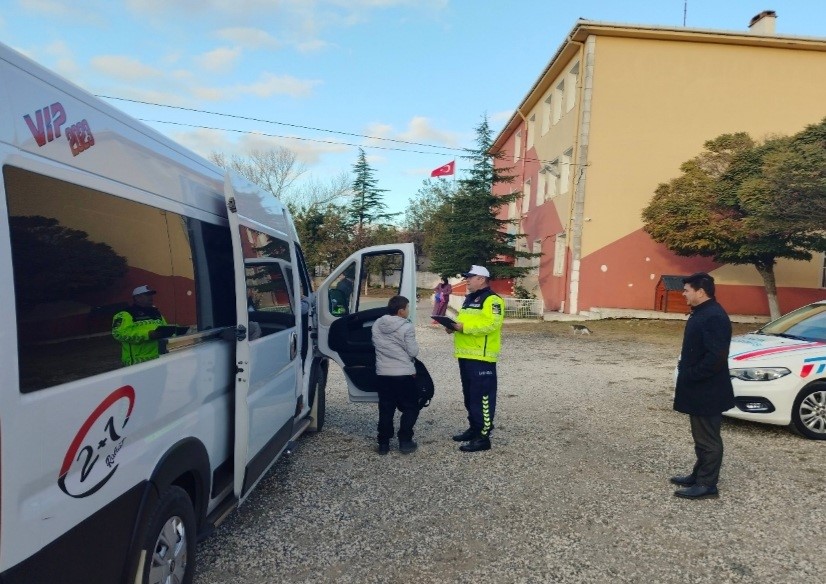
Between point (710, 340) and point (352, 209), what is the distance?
48.6 m

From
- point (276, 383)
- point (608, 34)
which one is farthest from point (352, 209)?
point (276, 383)

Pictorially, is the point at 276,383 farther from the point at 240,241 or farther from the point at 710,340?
the point at 710,340

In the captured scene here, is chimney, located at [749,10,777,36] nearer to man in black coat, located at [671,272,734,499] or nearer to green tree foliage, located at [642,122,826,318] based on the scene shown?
green tree foliage, located at [642,122,826,318]

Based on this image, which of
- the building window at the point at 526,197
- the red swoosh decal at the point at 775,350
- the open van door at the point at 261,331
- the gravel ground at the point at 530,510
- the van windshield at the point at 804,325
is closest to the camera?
the open van door at the point at 261,331

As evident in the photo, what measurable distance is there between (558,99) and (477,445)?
72.2 feet

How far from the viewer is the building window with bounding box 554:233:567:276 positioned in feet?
72.9

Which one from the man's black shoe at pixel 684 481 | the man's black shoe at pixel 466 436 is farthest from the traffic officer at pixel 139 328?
the man's black shoe at pixel 684 481

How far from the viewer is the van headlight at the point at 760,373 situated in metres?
6.19

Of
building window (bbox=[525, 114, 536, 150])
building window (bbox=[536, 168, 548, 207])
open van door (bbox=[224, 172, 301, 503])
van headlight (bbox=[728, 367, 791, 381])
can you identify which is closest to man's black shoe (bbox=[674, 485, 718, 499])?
van headlight (bbox=[728, 367, 791, 381])

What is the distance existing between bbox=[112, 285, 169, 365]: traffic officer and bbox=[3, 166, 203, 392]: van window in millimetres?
23

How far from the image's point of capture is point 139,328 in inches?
100

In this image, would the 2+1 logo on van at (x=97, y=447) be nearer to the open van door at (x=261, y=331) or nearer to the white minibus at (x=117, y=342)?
the white minibus at (x=117, y=342)

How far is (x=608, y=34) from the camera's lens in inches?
806

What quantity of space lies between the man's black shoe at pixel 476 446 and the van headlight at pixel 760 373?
112 inches
